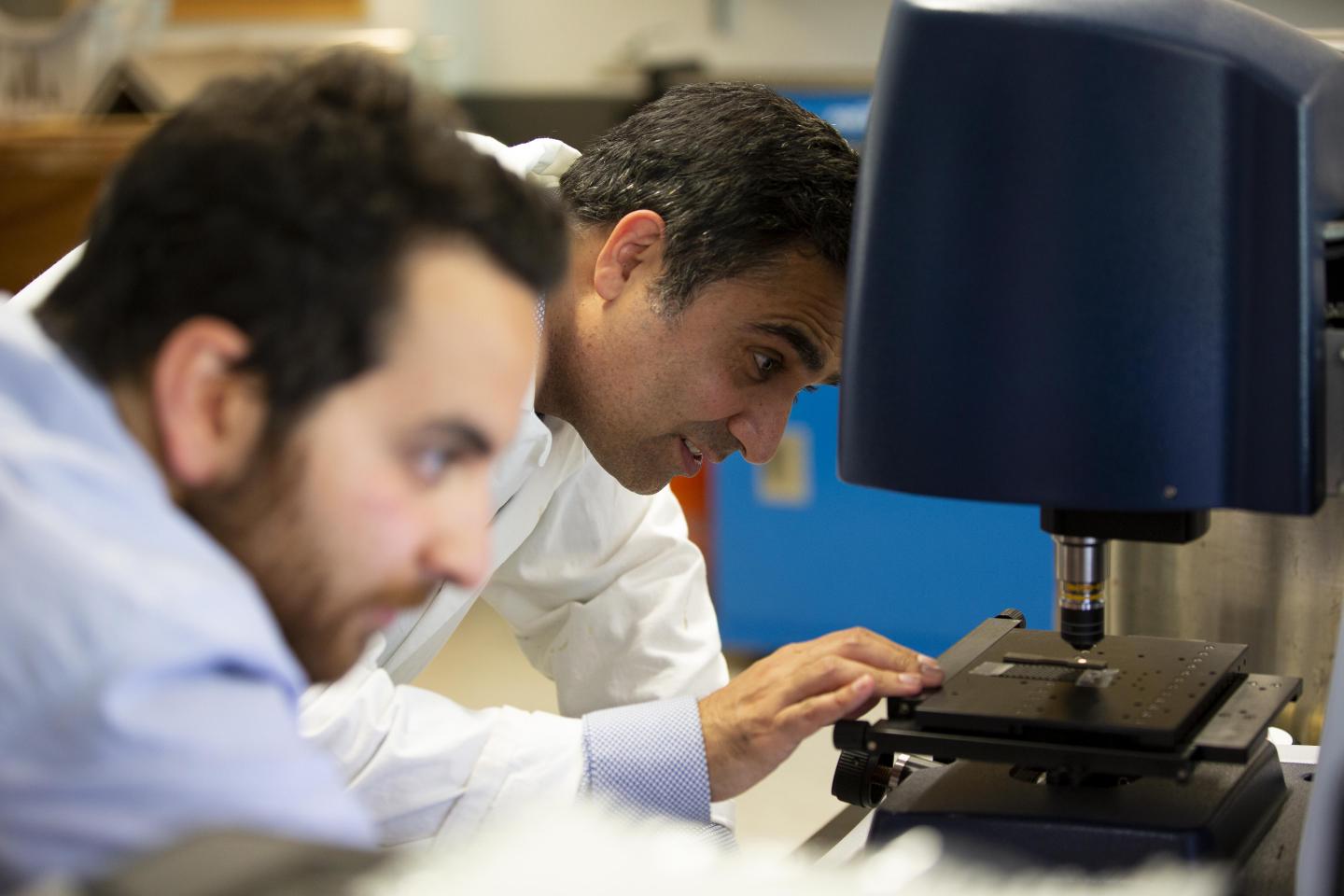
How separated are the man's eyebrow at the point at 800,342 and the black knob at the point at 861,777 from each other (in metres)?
0.37

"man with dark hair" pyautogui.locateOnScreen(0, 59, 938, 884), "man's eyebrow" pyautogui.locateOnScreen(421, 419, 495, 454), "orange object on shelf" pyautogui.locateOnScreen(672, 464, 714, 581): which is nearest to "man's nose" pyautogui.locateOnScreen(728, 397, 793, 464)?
"man with dark hair" pyautogui.locateOnScreen(0, 59, 938, 884)

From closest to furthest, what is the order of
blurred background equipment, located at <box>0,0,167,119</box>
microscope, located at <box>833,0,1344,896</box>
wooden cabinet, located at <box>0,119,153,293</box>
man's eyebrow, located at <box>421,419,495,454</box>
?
man's eyebrow, located at <box>421,419,495,454</box>
microscope, located at <box>833,0,1344,896</box>
wooden cabinet, located at <box>0,119,153,293</box>
blurred background equipment, located at <box>0,0,167,119</box>

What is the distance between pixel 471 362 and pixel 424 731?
582 mm

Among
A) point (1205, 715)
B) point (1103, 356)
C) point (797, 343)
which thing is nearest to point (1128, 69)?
point (1103, 356)

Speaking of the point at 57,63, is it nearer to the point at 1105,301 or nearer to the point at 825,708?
the point at 825,708

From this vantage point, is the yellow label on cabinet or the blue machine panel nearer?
the blue machine panel

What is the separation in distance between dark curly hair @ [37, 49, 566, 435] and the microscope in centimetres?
27

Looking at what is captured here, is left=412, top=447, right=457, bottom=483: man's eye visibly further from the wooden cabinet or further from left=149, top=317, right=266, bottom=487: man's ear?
the wooden cabinet

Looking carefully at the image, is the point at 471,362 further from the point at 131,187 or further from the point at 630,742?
the point at 630,742

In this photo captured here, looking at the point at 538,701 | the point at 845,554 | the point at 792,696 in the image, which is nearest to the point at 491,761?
the point at 792,696

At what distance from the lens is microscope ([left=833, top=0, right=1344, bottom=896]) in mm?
810

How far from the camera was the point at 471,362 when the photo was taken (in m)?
0.62

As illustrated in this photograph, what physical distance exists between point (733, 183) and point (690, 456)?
0.85 feet

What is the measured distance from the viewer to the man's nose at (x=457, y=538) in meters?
0.63
